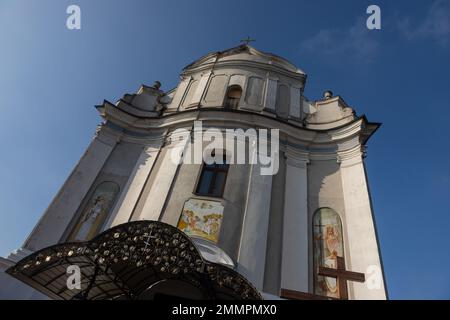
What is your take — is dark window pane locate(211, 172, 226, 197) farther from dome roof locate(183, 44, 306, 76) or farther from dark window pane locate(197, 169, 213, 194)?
dome roof locate(183, 44, 306, 76)

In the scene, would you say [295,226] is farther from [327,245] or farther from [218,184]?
[218,184]

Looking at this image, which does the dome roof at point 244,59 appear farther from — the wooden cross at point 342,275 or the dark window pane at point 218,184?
the wooden cross at point 342,275

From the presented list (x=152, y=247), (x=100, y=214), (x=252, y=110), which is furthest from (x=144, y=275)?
(x=252, y=110)

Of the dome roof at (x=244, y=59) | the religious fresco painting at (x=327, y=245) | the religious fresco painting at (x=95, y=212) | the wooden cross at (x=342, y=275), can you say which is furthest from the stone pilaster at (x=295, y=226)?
the dome roof at (x=244, y=59)

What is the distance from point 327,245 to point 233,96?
26.0 ft

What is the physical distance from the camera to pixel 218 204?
9.23 metres

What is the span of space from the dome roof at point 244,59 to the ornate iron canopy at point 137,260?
11088 millimetres

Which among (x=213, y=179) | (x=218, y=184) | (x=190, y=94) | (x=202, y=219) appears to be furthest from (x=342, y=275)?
(x=190, y=94)

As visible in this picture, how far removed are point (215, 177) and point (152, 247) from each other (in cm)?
428

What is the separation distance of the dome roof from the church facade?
4.06ft

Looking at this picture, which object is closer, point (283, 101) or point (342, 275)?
point (342, 275)

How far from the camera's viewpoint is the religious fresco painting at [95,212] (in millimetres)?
9173
